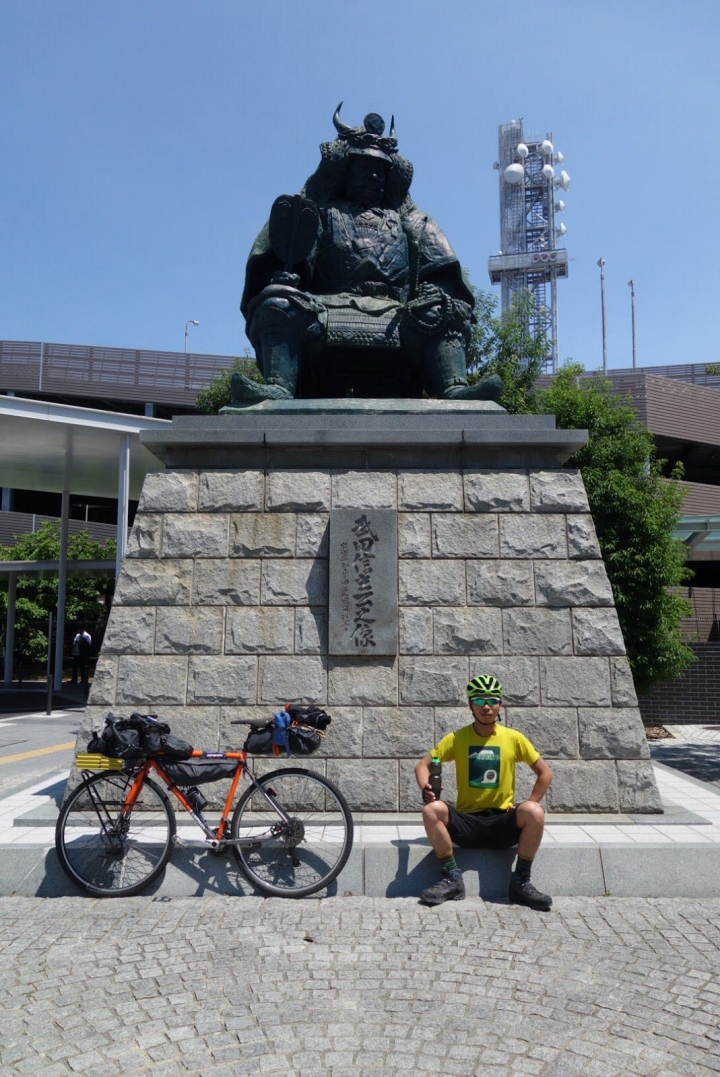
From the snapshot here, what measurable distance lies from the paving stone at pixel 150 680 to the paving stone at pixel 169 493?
3.33 ft

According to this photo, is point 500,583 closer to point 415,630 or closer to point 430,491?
point 415,630

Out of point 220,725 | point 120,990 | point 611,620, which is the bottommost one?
point 120,990

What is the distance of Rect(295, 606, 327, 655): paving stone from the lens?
18.3ft

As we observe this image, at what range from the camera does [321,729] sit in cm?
462

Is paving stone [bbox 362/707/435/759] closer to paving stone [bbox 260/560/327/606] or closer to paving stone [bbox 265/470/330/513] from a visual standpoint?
paving stone [bbox 260/560/327/606]

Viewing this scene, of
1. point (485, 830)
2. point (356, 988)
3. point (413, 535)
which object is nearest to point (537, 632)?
point (413, 535)

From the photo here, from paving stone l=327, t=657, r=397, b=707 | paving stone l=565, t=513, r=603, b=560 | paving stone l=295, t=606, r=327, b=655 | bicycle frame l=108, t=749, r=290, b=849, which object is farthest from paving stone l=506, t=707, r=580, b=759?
bicycle frame l=108, t=749, r=290, b=849

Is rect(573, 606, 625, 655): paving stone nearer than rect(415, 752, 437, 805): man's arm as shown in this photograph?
No

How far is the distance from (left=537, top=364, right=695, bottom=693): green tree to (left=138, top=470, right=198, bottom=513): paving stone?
855 centimetres

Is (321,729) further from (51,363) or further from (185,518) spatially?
(51,363)

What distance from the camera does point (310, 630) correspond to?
5.61m

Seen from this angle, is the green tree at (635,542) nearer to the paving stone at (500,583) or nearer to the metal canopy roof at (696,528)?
the metal canopy roof at (696,528)

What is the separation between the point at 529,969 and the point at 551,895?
1032 millimetres

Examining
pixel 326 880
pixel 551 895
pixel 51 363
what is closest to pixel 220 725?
pixel 326 880
